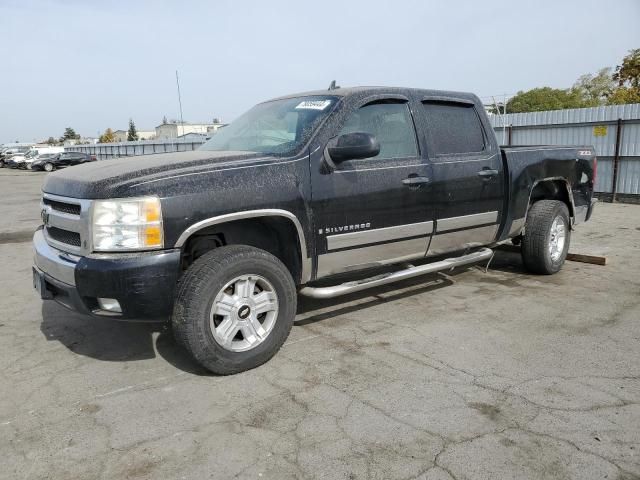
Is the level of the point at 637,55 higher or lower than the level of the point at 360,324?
higher

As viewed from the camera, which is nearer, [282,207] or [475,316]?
[282,207]

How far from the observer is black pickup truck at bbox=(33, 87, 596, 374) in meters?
3.20

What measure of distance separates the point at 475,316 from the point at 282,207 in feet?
6.83

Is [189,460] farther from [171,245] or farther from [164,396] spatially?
[171,245]

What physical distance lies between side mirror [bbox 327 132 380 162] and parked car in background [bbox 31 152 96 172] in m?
35.8

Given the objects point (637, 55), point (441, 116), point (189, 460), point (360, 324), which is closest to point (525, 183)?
point (441, 116)

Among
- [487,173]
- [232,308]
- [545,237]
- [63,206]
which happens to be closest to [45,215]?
[63,206]

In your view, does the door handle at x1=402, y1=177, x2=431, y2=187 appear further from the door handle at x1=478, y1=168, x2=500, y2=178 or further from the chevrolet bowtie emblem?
the chevrolet bowtie emblem

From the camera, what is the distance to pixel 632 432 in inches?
110

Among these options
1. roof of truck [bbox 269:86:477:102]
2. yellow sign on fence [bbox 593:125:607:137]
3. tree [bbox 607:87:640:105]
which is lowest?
yellow sign on fence [bbox 593:125:607:137]

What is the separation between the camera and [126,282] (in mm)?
3141

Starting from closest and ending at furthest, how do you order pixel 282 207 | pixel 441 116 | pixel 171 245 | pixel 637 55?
pixel 171 245 → pixel 282 207 → pixel 441 116 → pixel 637 55

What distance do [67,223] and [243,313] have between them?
1.26m

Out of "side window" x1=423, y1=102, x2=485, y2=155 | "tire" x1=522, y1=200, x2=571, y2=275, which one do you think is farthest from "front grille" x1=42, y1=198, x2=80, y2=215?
"tire" x1=522, y1=200, x2=571, y2=275
